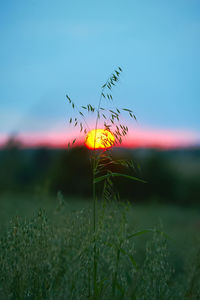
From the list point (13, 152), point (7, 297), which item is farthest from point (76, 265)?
point (13, 152)

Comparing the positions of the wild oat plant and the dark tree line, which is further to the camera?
the dark tree line

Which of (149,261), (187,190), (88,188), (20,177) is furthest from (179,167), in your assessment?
(149,261)

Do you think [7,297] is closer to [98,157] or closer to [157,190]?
[98,157]

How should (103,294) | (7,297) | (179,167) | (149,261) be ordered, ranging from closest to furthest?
(7,297) → (103,294) → (149,261) → (179,167)

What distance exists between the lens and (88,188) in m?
23.2

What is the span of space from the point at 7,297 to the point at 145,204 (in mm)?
22409

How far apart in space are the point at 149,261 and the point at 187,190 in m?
24.0

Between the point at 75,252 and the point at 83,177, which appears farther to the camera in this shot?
the point at 83,177

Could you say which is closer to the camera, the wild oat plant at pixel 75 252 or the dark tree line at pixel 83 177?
the wild oat plant at pixel 75 252

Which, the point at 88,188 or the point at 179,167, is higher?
the point at 179,167

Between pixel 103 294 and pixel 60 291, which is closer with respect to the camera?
pixel 60 291

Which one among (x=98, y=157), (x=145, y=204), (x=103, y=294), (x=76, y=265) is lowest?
(x=145, y=204)

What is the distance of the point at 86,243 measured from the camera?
184cm

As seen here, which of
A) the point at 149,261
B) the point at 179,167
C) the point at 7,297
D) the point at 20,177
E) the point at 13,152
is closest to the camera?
the point at 7,297
